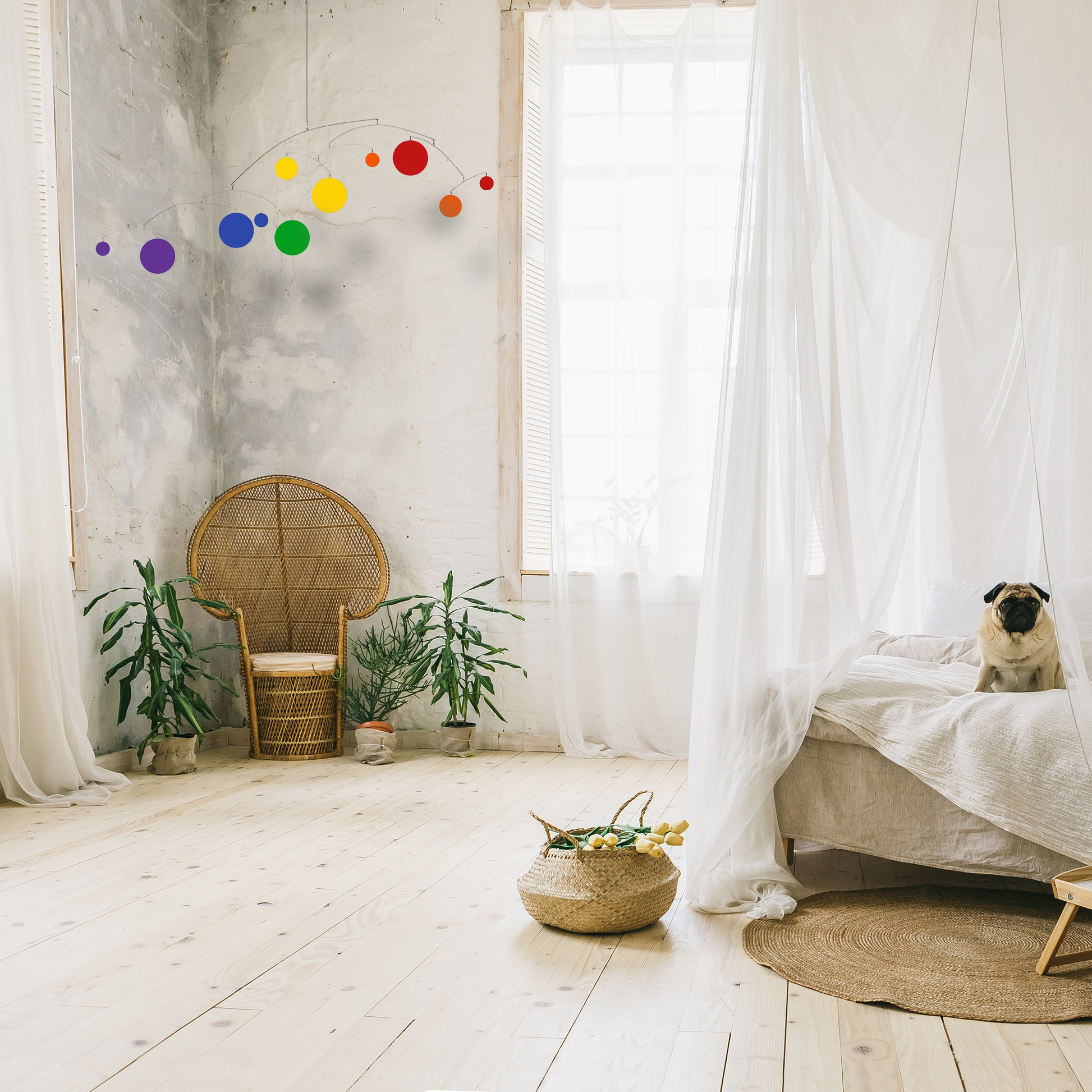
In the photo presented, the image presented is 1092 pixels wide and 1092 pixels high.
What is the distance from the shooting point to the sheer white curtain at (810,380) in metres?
2.35

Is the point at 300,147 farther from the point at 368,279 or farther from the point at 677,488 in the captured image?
the point at 677,488

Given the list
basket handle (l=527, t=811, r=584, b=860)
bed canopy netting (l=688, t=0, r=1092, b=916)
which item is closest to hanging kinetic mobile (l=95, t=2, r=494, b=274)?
bed canopy netting (l=688, t=0, r=1092, b=916)

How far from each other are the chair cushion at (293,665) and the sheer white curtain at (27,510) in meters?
0.84

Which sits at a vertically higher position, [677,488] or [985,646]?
[677,488]

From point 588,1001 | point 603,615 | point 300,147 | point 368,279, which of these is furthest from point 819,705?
point 300,147

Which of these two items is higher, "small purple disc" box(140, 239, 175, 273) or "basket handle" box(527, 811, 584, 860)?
"small purple disc" box(140, 239, 175, 273)

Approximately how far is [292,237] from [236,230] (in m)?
0.24

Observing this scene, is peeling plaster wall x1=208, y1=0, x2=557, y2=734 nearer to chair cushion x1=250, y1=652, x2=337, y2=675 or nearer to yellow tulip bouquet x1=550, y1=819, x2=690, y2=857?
chair cushion x1=250, y1=652, x2=337, y2=675

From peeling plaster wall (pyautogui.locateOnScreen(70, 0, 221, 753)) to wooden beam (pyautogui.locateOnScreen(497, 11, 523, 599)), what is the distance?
1.40 m

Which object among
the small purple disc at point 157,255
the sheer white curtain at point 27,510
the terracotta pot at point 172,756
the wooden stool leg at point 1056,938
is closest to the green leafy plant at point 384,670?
the terracotta pot at point 172,756

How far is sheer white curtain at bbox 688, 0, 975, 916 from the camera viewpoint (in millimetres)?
2350

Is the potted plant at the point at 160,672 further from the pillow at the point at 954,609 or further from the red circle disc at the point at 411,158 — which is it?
the pillow at the point at 954,609

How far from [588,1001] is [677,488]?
109 inches

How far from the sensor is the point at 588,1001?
1915 millimetres
